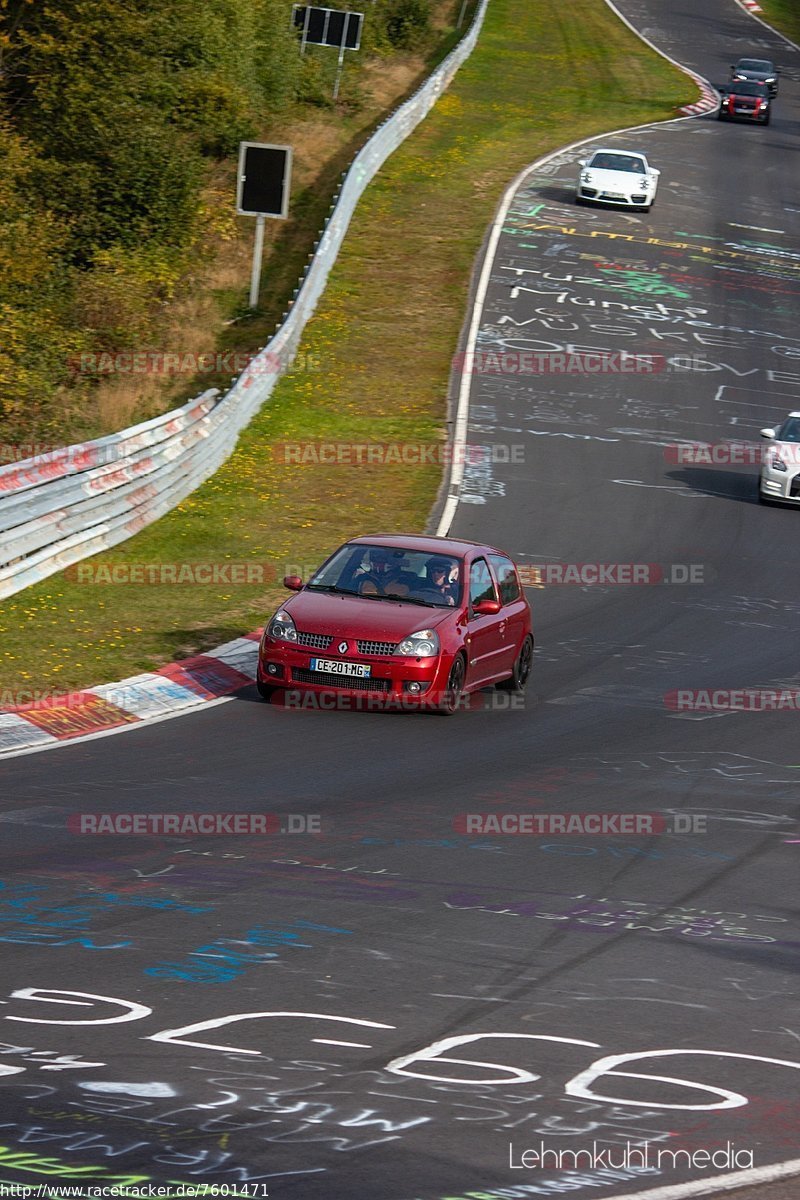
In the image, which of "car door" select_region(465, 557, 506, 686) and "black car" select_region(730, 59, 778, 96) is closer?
"car door" select_region(465, 557, 506, 686)

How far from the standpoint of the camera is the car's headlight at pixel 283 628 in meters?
14.7

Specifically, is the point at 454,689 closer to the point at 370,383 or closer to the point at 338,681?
the point at 338,681

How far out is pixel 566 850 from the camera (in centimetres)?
1047

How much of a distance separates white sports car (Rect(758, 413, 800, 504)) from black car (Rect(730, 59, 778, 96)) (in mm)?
38625

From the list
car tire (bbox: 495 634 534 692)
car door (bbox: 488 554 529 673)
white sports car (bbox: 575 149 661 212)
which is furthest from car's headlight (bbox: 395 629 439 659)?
white sports car (bbox: 575 149 661 212)

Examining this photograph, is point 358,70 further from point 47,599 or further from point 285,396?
point 47,599

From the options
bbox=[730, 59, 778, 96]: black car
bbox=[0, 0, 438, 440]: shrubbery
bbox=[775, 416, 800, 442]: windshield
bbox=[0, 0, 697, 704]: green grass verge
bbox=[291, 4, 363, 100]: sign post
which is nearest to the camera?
bbox=[0, 0, 697, 704]: green grass verge

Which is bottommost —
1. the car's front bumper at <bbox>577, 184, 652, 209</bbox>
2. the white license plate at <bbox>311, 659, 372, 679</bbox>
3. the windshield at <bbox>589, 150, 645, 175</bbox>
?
the white license plate at <bbox>311, 659, 372, 679</bbox>

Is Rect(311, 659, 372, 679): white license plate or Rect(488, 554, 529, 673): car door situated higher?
Rect(488, 554, 529, 673): car door

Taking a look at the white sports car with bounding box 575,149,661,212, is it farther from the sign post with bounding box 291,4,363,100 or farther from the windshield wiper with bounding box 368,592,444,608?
the windshield wiper with bounding box 368,592,444,608

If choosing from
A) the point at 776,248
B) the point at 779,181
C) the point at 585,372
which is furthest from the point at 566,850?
the point at 779,181

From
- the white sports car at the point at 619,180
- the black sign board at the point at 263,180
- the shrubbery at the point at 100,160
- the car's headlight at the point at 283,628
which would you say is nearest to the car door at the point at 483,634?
the car's headlight at the point at 283,628

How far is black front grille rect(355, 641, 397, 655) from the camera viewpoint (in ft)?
47.8

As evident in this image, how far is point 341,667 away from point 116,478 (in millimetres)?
6453
